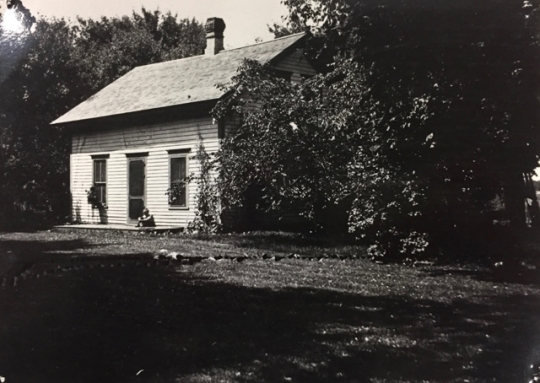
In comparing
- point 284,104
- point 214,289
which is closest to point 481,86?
point 214,289

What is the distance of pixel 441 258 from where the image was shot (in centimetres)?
1091

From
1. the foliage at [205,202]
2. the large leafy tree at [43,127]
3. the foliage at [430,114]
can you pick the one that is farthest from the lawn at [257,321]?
the large leafy tree at [43,127]

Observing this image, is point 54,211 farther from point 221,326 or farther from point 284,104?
point 221,326

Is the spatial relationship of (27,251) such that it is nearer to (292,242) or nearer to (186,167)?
(292,242)

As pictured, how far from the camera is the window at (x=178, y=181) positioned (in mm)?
17042

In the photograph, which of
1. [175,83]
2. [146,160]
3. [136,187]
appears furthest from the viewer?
Result: [136,187]

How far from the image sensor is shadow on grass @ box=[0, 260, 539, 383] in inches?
179

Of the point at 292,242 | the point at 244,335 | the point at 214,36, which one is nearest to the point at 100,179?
the point at 214,36

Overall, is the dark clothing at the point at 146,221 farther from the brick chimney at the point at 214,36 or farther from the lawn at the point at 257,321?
the lawn at the point at 257,321

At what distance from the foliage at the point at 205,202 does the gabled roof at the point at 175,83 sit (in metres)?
1.76

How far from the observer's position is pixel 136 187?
18672 millimetres

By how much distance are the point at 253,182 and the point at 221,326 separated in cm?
936

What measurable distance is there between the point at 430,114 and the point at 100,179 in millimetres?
14080

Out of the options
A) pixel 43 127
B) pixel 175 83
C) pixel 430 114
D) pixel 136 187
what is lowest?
pixel 136 187
